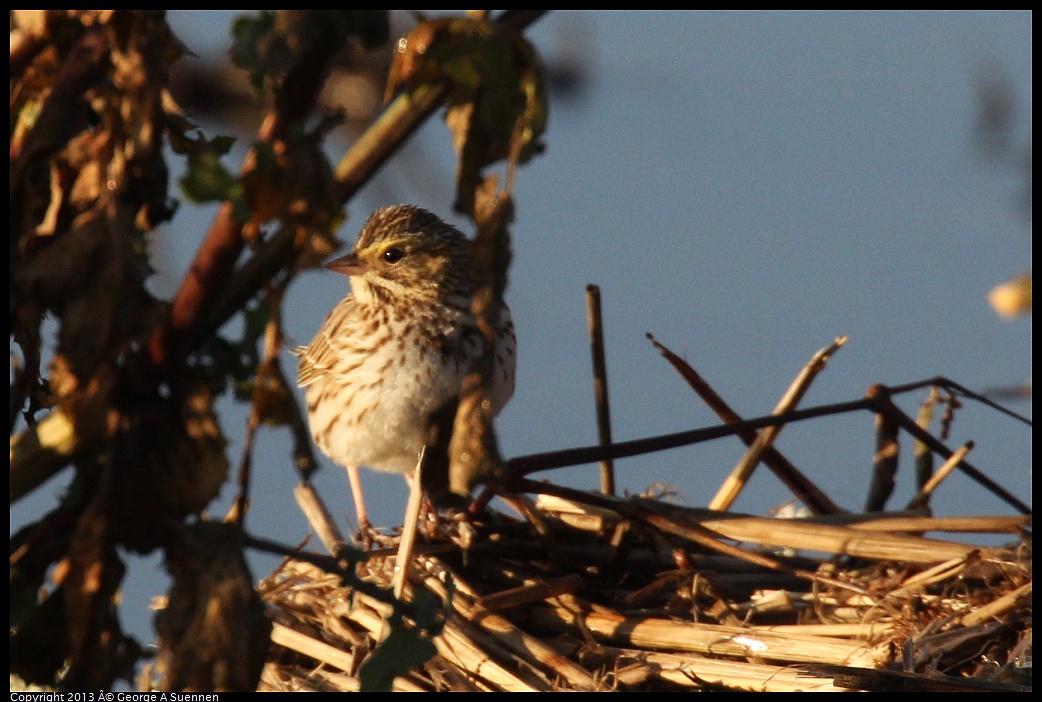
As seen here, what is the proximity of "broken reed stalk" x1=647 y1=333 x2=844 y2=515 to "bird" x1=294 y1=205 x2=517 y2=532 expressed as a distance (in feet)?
2.26

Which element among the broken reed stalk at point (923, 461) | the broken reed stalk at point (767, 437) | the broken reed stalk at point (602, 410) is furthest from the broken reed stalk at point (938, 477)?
the broken reed stalk at point (602, 410)

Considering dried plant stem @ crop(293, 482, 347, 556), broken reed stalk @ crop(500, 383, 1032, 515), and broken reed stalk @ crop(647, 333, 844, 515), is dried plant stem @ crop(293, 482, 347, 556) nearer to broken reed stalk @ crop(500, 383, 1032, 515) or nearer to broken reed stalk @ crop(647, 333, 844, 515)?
broken reed stalk @ crop(500, 383, 1032, 515)

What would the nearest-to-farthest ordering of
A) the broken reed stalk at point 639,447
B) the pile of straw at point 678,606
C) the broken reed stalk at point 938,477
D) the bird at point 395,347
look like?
the broken reed stalk at point 639,447 < the pile of straw at point 678,606 < the broken reed stalk at point 938,477 < the bird at point 395,347

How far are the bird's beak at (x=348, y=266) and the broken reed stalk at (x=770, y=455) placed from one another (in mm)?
1411

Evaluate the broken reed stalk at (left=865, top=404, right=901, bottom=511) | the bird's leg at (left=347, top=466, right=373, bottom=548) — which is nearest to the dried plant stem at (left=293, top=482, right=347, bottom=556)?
the bird's leg at (left=347, top=466, right=373, bottom=548)

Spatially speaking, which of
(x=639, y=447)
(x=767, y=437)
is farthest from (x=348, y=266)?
(x=639, y=447)

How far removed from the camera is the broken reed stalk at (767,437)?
418cm

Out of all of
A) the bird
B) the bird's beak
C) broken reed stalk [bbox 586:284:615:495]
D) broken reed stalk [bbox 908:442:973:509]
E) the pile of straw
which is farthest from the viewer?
the bird's beak

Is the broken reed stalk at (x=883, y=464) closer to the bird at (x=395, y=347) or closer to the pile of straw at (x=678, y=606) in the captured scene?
the pile of straw at (x=678, y=606)

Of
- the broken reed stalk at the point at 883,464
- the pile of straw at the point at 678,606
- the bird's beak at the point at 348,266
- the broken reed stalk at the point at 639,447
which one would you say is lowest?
the pile of straw at the point at 678,606

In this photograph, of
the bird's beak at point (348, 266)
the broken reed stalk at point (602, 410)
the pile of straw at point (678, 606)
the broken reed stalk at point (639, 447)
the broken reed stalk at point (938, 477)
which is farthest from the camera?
the bird's beak at point (348, 266)

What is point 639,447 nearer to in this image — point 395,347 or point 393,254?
point 395,347

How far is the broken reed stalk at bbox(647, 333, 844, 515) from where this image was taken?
4.08 meters

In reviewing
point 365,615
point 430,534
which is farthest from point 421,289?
point 365,615
